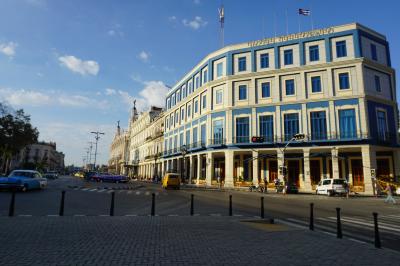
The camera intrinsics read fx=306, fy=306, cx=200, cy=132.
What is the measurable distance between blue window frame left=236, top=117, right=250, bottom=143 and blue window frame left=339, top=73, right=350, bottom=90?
12474mm

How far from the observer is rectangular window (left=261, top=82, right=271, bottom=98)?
1642 inches

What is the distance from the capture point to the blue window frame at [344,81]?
37.2 metres

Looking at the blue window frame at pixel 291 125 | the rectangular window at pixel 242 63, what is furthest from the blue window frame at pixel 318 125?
the rectangular window at pixel 242 63

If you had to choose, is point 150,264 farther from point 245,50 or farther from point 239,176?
point 245,50

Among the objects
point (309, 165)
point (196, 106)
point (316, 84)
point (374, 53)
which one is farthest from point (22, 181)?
point (374, 53)

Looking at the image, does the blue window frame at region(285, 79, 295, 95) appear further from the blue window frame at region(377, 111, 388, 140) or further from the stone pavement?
the stone pavement

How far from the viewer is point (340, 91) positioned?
37.3 meters

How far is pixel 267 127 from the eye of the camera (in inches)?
1607

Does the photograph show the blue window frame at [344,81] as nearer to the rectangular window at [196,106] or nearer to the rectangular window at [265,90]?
the rectangular window at [265,90]

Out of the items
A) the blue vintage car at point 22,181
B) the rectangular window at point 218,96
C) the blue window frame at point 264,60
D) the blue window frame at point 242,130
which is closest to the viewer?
the blue vintage car at point 22,181

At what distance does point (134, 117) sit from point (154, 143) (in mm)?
36298

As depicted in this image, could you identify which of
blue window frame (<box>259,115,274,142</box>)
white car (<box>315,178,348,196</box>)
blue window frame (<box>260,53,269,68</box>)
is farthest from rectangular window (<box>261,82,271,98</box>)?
white car (<box>315,178,348,196</box>)

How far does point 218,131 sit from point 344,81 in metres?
17.7

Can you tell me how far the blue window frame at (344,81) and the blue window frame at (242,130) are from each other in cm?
1247
